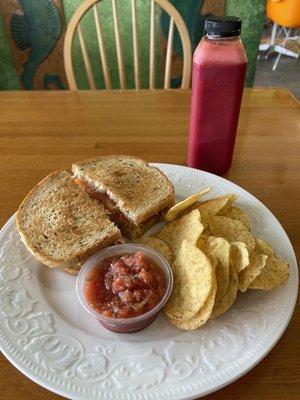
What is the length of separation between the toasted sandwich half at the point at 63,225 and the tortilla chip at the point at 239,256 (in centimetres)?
36

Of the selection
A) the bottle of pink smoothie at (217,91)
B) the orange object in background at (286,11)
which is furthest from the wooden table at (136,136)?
the orange object in background at (286,11)

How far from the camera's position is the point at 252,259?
942 mm

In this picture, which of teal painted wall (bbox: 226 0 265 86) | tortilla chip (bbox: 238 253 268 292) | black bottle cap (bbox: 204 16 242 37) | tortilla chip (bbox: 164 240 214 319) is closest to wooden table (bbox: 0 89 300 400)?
tortilla chip (bbox: 238 253 268 292)

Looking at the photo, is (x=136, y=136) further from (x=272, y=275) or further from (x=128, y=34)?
(x=128, y=34)

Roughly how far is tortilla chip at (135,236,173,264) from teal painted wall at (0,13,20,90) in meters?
2.54

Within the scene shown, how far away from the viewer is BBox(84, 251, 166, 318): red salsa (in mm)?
912

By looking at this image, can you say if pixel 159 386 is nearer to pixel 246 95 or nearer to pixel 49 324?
pixel 49 324

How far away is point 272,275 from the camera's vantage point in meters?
0.94

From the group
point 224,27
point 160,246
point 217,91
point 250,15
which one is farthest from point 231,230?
point 250,15

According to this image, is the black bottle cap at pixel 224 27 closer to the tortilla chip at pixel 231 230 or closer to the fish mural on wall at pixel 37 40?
the tortilla chip at pixel 231 230

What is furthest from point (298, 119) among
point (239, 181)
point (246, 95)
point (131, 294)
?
point (131, 294)

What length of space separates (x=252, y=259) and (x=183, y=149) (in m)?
0.74

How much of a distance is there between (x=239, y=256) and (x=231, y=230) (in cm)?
13

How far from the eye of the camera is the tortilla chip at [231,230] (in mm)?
1014
